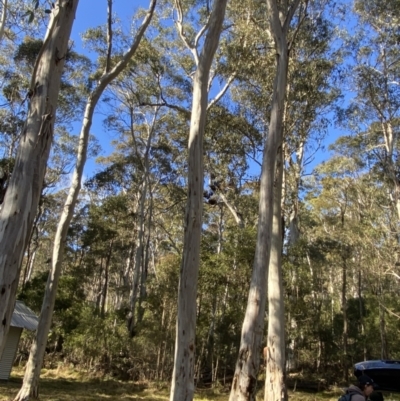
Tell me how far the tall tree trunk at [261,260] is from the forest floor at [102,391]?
4475mm

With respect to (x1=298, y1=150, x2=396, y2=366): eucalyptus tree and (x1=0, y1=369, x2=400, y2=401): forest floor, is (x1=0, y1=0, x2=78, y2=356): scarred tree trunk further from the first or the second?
(x1=298, y1=150, x2=396, y2=366): eucalyptus tree

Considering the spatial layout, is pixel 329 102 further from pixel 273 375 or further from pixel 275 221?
pixel 273 375

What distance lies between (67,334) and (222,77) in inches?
391

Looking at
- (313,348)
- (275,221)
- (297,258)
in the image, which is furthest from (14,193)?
(313,348)

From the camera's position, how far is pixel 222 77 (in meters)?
13.1

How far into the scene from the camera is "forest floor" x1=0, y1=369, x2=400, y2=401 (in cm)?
978

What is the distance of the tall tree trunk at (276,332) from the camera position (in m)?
7.13

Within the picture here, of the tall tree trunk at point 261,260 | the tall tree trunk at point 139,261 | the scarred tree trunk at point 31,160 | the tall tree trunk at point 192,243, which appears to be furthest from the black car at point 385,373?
the tall tree trunk at point 139,261

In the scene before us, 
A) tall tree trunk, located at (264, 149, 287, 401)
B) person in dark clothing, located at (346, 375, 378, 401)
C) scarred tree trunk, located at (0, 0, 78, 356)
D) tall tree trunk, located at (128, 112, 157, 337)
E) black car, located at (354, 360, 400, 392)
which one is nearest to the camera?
scarred tree trunk, located at (0, 0, 78, 356)

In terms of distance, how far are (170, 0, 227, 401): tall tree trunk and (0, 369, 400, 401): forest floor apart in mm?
4978

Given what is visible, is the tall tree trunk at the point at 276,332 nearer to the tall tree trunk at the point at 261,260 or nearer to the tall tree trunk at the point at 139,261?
the tall tree trunk at the point at 261,260

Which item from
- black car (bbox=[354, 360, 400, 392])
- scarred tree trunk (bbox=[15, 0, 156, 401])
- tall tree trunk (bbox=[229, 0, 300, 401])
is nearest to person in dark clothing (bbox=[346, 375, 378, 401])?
tall tree trunk (bbox=[229, 0, 300, 401])

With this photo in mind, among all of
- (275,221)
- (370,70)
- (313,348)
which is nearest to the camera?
(275,221)

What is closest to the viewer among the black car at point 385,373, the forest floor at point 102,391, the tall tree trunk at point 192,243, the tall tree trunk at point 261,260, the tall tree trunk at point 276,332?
the tall tree trunk at point 192,243
